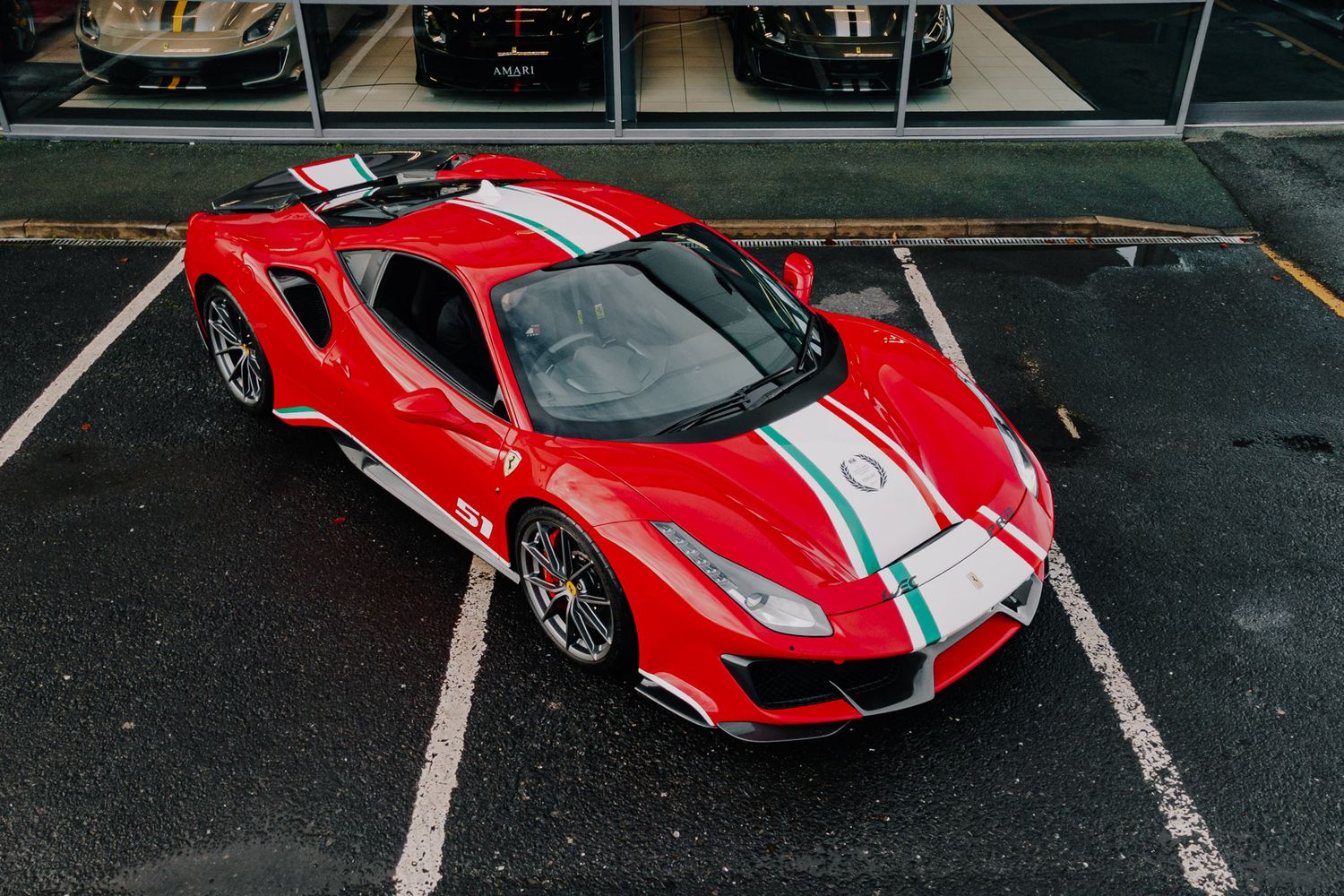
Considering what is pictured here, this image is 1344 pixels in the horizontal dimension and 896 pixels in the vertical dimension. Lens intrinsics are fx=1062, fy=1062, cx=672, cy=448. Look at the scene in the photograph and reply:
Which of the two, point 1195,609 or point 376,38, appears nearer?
point 1195,609

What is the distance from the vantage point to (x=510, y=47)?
8.69 metres

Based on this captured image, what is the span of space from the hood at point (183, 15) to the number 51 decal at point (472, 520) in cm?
633

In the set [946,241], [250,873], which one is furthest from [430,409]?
[946,241]

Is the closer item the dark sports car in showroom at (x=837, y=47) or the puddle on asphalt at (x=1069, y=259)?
the puddle on asphalt at (x=1069, y=259)

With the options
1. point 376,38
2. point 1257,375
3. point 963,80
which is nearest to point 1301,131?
point 963,80

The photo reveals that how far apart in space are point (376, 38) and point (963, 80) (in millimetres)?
4938

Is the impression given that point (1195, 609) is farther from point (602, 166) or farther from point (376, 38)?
point (376, 38)

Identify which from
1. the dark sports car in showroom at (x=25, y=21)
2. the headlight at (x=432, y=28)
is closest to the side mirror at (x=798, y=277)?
the headlight at (x=432, y=28)

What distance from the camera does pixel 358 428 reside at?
4.57 meters

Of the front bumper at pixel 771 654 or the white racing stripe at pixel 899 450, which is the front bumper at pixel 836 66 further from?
the front bumper at pixel 771 654

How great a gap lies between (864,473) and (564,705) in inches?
54.0

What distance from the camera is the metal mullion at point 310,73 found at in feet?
28.5

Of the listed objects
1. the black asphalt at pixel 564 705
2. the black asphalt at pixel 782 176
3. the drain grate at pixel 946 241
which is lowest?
the black asphalt at pixel 564 705

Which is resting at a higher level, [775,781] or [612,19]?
[612,19]
